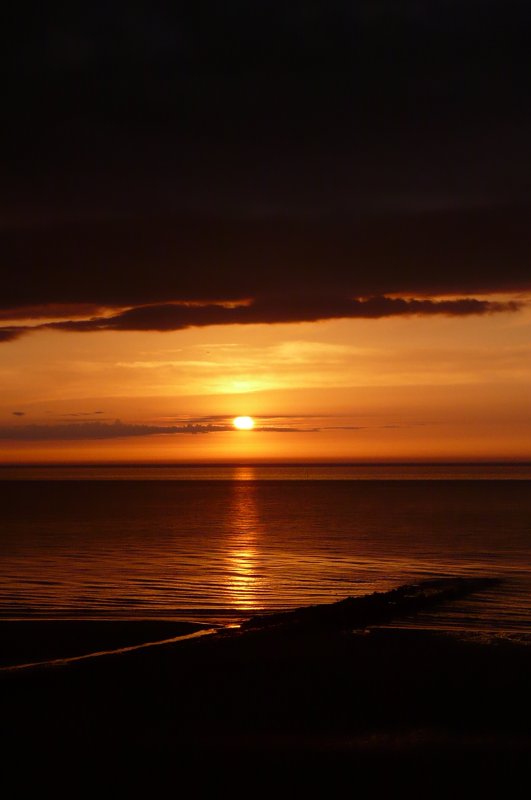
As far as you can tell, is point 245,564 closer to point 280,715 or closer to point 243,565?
point 243,565

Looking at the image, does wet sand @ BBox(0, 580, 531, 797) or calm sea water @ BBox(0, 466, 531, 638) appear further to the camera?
calm sea water @ BBox(0, 466, 531, 638)

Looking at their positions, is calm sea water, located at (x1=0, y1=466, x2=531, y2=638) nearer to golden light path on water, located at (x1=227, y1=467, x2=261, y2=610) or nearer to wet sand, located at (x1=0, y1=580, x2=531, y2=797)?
golden light path on water, located at (x1=227, y1=467, x2=261, y2=610)

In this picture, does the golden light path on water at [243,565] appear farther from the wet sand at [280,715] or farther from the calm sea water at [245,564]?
the wet sand at [280,715]

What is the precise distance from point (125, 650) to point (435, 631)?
9967mm

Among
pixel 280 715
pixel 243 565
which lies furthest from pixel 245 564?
pixel 280 715

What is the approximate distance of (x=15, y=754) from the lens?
14.0 metres

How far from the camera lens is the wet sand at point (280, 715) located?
13.5m

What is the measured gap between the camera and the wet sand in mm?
13539

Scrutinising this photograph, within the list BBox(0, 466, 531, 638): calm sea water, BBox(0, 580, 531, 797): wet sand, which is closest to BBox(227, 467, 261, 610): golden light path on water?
BBox(0, 466, 531, 638): calm sea water

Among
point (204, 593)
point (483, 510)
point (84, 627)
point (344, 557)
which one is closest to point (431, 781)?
point (84, 627)

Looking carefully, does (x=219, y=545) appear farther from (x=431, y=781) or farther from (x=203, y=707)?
(x=431, y=781)

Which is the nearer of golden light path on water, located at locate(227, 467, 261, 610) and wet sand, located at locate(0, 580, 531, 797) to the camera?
wet sand, located at locate(0, 580, 531, 797)

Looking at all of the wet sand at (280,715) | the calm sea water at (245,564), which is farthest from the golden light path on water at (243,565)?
the wet sand at (280,715)

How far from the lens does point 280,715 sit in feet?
54.1
